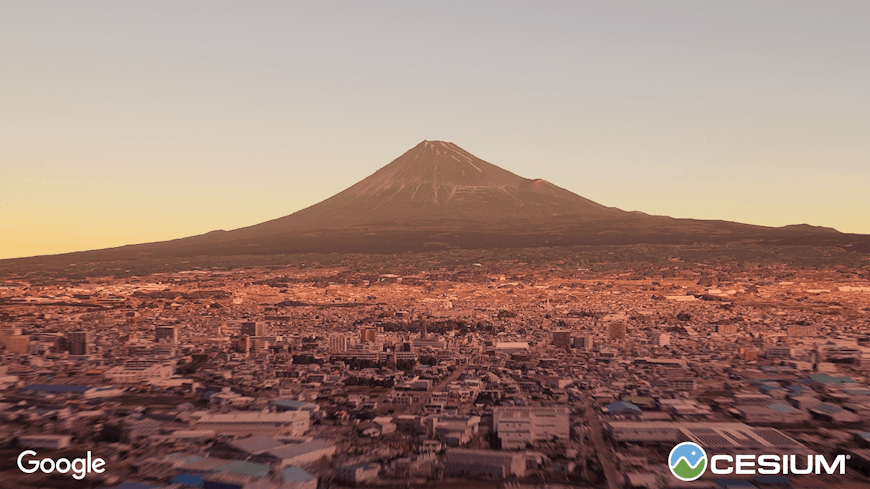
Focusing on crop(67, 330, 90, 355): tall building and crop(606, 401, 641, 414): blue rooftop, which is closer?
crop(606, 401, 641, 414): blue rooftop

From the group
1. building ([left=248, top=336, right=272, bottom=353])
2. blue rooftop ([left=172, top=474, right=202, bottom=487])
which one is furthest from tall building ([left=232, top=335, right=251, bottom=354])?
blue rooftop ([left=172, top=474, right=202, bottom=487])

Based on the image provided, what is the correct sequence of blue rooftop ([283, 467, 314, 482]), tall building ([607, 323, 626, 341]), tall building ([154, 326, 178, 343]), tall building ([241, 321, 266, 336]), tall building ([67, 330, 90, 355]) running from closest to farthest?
blue rooftop ([283, 467, 314, 482])
tall building ([67, 330, 90, 355])
tall building ([154, 326, 178, 343])
tall building ([607, 323, 626, 341])
tall building ([241, 321, 266, 336])

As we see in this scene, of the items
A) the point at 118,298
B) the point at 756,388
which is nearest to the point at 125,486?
the point at 756,388

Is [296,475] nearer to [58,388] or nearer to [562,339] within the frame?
[58,388]

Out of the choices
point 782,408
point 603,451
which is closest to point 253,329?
point 603,451

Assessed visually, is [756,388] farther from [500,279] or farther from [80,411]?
[500,279]

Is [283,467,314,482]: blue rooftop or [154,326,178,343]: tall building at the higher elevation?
[154,326,178,343]: tall building

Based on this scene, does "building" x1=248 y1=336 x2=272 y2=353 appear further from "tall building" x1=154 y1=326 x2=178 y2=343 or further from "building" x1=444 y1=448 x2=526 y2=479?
"building" x1=444 y1=448 x2=526 y2=479
